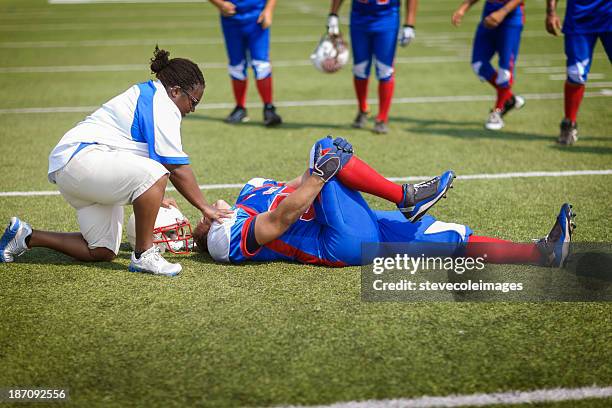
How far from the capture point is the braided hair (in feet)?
→ 14.5

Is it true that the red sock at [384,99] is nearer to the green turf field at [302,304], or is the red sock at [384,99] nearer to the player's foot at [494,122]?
the green turf field at [302,304]

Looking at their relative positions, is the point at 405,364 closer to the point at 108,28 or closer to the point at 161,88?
the point at 161,88

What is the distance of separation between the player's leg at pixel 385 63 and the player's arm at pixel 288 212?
4562 millimetres

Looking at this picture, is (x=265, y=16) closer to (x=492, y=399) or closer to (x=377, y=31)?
(x=377, y=31)

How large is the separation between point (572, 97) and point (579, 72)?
0.91 ft

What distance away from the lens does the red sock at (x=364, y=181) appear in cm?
439

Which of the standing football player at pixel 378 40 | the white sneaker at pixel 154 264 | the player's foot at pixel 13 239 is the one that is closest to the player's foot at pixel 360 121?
the standing football player at pixel 378 40

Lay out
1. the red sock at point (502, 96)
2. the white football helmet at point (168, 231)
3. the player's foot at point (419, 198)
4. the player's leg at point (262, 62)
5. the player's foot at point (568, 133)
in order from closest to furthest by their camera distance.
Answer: the player's foot at point (419, 198) < the white football helmet at point (168, 231) < the player's foot at point (568, 133) < the red sock at point (502, 96) < the player's leg at point (262, 62)

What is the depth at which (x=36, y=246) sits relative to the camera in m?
4.79

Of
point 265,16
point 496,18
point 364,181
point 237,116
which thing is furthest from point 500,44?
point 364,181

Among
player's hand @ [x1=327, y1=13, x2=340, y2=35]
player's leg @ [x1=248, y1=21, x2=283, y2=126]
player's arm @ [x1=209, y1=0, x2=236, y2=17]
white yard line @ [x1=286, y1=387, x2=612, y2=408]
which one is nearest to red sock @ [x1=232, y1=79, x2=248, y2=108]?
player's leg @ [x1=248, y1=21, x2=283, y2=126]

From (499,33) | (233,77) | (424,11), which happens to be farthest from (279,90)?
(424,11)

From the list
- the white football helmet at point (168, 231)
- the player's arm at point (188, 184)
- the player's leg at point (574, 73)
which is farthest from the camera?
the player's leg at point (574, 73)

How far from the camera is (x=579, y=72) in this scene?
782 cm
